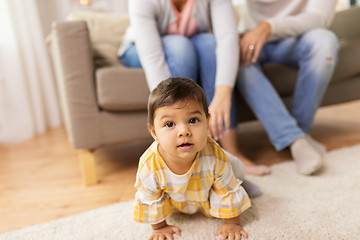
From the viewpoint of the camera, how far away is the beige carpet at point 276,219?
0.62 m

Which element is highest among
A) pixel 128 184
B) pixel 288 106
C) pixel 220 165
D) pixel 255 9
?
pixel 255 9

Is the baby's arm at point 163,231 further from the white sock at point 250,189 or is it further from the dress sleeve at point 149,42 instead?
the dress sleeve at point 149,42

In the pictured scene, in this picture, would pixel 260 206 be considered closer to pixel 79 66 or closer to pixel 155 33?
pixel 155 33

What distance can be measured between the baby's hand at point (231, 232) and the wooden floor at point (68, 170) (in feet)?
1.11

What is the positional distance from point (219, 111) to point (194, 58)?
0.20m

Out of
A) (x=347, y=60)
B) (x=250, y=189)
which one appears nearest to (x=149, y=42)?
(x=250, y=189)

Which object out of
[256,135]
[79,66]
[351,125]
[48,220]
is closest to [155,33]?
[79,66]

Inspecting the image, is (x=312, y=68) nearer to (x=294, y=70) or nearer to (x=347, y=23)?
(x=294, y=70)

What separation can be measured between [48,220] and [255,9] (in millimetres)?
1029

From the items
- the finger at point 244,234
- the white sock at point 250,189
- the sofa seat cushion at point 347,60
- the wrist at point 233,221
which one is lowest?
the white sock at point 250,189

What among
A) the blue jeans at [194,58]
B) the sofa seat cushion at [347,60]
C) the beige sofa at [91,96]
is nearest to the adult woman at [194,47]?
the blue jeans at [194,58]

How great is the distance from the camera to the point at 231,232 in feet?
2.04

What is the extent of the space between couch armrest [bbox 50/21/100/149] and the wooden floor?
0.54ft

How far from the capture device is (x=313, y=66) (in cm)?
100
